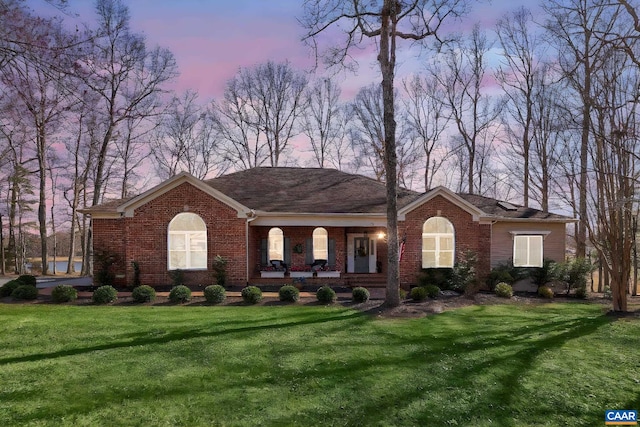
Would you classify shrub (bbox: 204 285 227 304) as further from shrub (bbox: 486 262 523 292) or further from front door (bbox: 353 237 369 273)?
shrub (bbox: 486 262 523 292)

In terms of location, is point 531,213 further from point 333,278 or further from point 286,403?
point 286,403

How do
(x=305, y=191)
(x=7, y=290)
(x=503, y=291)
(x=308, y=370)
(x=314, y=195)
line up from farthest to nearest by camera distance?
(x=305, y=191) < (x=314, y=195) < (x=503, y=291) < (x=7, y=290) < (x=308, y=370)

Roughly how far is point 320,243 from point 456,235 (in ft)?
19.5

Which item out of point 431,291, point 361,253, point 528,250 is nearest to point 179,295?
point 431,291

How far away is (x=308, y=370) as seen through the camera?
21.3ft

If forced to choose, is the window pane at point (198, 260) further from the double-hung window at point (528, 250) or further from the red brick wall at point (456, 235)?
the double-hung window at point (528, 250)

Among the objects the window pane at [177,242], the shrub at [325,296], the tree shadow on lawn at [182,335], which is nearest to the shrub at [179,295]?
the window pane at [177,242]

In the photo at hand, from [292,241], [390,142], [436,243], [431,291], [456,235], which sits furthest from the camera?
[292,241]

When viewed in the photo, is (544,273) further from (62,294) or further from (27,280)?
(27,280)

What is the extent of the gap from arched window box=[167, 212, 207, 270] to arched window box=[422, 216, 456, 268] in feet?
29.9

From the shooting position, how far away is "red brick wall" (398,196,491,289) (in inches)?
631

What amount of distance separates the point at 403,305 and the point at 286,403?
772 cm

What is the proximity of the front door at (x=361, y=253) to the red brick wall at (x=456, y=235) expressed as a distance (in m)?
2.84

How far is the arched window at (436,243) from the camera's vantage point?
16453 millimetres
